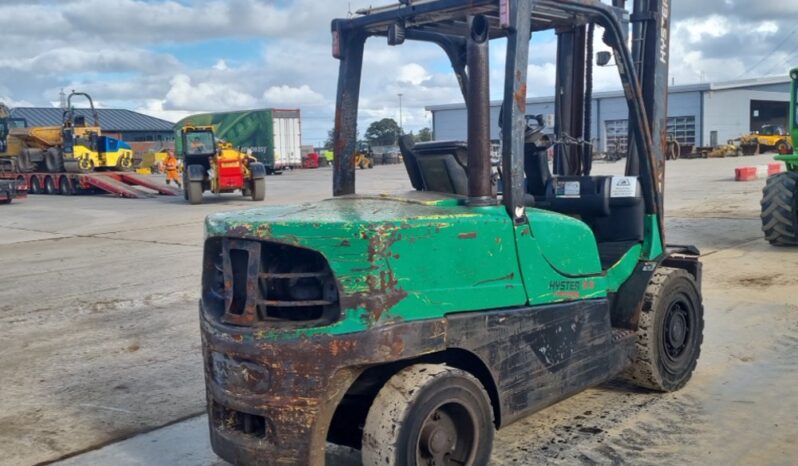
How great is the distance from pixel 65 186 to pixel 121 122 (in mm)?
46349

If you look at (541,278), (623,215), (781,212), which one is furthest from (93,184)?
(541,278)

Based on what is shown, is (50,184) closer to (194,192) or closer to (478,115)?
(194,192)

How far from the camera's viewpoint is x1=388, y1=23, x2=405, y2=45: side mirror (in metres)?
4.61

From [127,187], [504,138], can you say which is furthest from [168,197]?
[504,138]

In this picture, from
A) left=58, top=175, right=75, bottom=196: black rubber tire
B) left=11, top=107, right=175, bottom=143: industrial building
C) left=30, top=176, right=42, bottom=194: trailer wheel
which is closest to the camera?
left=58, top=175, right=75, bottom=196: black rubber tire

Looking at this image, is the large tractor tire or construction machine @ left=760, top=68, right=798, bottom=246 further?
the large tractor tire

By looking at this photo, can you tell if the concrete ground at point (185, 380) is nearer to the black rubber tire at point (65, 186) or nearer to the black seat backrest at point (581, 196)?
the black seat backrest at point (581, 196)

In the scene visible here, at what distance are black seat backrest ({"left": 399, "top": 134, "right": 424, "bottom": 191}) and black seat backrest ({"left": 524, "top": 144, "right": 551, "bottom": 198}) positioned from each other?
90 centimetres

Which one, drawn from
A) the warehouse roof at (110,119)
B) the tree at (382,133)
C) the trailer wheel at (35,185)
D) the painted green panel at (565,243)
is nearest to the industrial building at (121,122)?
the warehouse roof at (110,119)

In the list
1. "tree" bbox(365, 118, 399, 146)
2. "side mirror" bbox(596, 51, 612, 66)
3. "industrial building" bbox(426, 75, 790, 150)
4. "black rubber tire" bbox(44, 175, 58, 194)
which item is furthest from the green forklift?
"tree" bbox(365, 118, 399, 146)

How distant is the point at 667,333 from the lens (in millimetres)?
5270

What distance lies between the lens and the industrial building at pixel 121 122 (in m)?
71.9

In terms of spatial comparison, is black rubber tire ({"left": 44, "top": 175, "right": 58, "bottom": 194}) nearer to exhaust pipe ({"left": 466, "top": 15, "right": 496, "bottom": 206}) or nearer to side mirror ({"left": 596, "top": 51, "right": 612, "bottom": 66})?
side mirror ({"left": 596, "top": 51, "right": 612, "bottom": 66})

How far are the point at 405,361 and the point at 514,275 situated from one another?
740 millimetres
